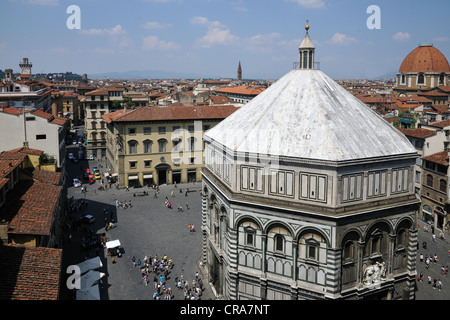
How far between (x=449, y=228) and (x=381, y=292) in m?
21.6

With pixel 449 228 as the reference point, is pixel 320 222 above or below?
above

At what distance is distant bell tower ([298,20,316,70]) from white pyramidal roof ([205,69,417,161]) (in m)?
0.75

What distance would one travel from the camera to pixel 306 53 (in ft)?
103

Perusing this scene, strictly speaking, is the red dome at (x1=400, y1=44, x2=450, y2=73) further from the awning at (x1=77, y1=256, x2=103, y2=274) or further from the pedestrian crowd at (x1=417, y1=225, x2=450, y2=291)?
the awning at (x1=77, y1=256, x2=103, y2=274)

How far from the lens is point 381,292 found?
27.2 meters

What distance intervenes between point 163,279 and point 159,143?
1232 inches

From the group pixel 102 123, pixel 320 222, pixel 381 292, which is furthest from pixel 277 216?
pixel 102 123

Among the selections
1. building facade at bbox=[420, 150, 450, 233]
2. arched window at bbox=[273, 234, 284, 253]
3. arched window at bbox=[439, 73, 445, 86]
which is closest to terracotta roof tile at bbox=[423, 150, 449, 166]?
building facade at bbox=[420, 150, 450, 233]

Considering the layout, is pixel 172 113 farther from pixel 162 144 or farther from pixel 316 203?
pixel 316 203

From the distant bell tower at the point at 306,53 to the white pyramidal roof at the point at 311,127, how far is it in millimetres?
747

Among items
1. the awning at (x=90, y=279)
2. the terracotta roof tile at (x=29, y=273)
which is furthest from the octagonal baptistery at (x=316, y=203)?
the terracotta roof tile at (x=29, y=273)

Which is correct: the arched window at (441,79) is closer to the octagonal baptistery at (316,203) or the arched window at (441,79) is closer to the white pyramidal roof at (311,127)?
the white pyramidal roof at (311,127)
